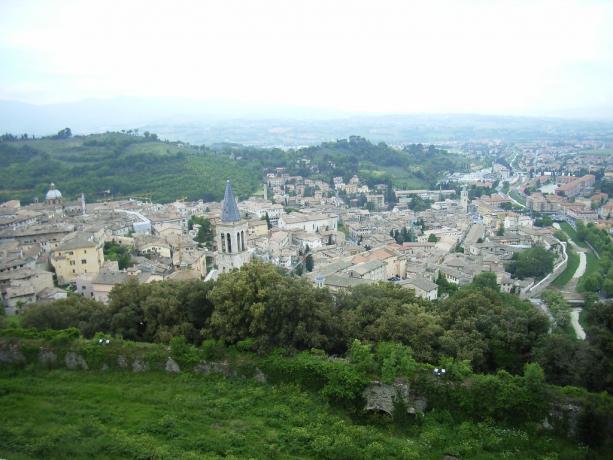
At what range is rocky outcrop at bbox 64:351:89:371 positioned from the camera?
14.5m

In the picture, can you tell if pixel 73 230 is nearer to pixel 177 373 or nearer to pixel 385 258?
pixel 385 258

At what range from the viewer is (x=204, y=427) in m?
11.8

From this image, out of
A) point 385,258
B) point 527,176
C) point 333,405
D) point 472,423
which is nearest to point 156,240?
point 385,258

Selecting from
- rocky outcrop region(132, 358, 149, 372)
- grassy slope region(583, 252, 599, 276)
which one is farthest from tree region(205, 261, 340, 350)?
grassy slope region(583, 252, 599, 276)

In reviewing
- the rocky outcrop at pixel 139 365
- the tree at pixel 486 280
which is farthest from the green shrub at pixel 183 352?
the tree at pixel 486 280

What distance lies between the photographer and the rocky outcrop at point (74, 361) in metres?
14.5

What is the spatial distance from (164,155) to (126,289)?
202ft

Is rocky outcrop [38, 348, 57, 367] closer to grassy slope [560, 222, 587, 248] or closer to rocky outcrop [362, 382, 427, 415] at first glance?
rocky outcrop [362, 382, 427, 415]

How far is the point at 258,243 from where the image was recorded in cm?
3934

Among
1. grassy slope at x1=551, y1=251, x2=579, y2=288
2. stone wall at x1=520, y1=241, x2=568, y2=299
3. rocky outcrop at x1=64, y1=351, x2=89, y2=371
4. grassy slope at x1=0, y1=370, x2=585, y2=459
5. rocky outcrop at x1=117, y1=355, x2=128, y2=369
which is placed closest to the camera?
grassy slope at x1=0, y1=370, x2=585, y2=459

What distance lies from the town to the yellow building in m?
0.06

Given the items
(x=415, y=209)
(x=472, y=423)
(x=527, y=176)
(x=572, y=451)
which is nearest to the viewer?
(x=572, y=451)

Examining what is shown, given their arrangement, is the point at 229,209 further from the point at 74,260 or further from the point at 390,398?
the point at 74,260

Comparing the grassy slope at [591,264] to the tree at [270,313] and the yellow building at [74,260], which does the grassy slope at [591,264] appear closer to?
the tree at [270,313]
